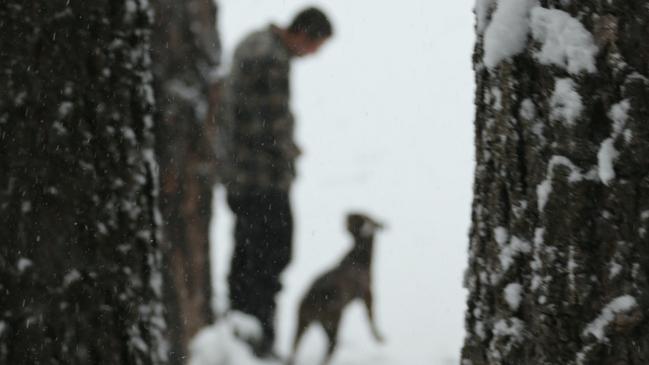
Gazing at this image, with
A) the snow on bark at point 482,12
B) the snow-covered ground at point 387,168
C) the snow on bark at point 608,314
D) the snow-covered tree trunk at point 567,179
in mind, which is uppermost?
the snow on bark at point 482,12

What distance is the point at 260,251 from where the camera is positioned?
250 inches

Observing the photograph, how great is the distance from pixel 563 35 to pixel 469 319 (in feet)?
2.06

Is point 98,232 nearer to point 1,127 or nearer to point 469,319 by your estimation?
point 1,127

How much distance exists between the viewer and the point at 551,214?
1854mm

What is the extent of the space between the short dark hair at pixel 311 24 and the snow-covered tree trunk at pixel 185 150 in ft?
1.55

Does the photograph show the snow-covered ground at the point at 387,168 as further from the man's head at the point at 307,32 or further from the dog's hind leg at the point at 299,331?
the man's head at the point at 307,32

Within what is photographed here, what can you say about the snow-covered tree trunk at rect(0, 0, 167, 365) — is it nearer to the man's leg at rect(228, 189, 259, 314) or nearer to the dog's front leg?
the man's leg at rect(228, 189, 259, 314)

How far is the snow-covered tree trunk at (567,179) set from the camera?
176 centimetres

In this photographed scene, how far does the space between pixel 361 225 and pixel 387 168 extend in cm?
835

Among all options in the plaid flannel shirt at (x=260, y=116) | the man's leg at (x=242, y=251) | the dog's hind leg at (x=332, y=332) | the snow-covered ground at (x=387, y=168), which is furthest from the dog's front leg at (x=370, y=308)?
the plaid flannel shirt at (x=260, y=116)

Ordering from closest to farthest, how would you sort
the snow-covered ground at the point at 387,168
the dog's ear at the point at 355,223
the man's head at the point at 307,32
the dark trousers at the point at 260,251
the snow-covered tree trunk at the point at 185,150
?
the snow-covered tree trunk at the point at 185,150 < the man's head at the point at 307,32 < the dark trousers at the point at 260,251 < the dog's ear at the point at 355,223 < the snow-covered ground at the point at 387,168

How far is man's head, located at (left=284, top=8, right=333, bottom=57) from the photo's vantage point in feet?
19.9

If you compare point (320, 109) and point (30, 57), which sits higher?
point (30, 57)

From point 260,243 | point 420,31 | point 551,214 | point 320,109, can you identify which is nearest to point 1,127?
point 551,214
